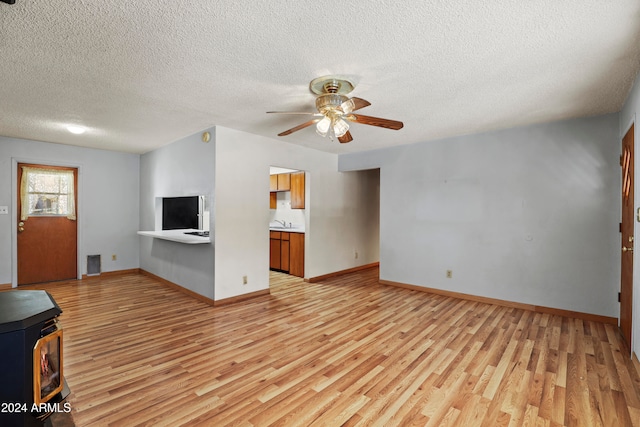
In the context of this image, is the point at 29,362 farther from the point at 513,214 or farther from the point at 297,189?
the point at 513,214

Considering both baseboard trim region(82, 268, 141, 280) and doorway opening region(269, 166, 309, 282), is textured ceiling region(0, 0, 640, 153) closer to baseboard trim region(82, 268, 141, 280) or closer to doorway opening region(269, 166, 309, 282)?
doorway opening region(269, 166, 309, 282)

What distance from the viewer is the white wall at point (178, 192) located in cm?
398

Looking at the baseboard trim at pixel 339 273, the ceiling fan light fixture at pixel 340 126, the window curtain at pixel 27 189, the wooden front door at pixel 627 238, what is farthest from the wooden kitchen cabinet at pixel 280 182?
the wooden front door at pixel 627 238

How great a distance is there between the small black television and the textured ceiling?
163cm

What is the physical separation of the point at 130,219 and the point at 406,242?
5.27 metres

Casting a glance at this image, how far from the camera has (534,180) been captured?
375 centimetres

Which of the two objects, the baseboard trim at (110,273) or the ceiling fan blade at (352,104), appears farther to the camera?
the baseboard trim at (110,273)

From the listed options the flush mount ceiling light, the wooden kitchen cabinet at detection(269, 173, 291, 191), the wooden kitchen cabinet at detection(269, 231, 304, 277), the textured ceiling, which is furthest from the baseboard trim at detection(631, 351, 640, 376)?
the flush mount ceiling light

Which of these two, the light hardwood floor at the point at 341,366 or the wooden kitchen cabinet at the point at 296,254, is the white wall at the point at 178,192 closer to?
the light hardwood floor at the point at 341,366

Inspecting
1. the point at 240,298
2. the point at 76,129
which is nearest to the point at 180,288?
the point at 240,298

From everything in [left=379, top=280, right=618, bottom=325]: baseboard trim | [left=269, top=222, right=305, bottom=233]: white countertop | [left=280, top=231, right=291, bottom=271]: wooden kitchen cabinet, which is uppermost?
[left=269, top=222, right=305, bottom=233]: white countertop

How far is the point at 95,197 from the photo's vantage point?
5480mm

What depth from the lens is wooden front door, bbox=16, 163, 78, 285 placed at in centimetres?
486

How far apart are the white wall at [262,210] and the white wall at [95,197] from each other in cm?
315
